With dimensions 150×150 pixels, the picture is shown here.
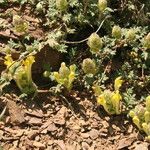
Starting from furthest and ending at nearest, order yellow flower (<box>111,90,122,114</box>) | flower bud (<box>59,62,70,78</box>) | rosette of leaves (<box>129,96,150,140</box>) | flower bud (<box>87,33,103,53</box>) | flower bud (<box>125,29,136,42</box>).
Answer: flower bud (<box>125,29,136,42</box>) → flower bud (<box>87,33,103,53</box>) → flower bud (<box>59,62,70,78</box>) → yellow flower (<box>111,90,122,114</box>) → rosette of leaves (<box>129,96,150,140</box>)

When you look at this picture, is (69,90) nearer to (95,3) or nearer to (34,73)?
(34,73)

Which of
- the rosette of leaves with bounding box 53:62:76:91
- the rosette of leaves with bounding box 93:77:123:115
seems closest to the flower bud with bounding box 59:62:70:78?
the rosette of leaves with bounding box 53:62:76:91

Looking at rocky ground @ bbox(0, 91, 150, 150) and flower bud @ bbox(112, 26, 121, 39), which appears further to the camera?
flower bud @ bbox(112, 26, 121, 39)

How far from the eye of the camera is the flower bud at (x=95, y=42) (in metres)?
3.96

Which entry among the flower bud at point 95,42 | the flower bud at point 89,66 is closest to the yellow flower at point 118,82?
the flower bud at point 89,66

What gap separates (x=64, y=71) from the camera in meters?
3.87

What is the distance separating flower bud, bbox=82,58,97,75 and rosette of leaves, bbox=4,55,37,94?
426 millimetres

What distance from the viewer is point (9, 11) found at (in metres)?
4.27

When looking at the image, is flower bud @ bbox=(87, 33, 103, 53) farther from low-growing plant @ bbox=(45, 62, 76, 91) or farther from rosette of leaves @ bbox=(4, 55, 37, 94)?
rosette of leaves @ bbox=(4, 55, 37, 94)

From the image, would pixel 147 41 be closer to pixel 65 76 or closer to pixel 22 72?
pixel 65 76

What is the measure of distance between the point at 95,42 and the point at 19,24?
648 mm

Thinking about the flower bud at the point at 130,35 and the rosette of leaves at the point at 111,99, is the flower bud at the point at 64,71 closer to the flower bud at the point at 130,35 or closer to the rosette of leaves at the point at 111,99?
the rosette of leaves at the point at 111,99

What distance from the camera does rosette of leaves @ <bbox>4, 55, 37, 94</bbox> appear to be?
3842 millimetres

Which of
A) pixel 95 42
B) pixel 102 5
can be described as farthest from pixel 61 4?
pixel 95 42
